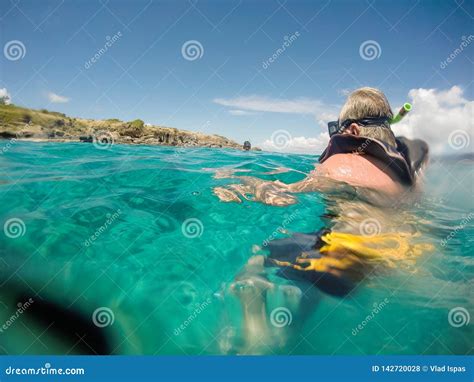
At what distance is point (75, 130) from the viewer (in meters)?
19.7

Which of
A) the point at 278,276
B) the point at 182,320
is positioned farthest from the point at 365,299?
the point at 182,320

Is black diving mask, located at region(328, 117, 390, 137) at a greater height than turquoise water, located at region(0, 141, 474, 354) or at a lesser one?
greater

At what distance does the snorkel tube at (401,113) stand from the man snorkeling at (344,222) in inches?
3.6

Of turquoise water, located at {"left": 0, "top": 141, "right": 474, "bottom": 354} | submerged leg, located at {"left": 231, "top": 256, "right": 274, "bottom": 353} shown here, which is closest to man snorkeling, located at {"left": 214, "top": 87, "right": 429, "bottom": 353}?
submerged leg, located at {"left": 231, "top": 256, "right": 274, "bottom": 353}

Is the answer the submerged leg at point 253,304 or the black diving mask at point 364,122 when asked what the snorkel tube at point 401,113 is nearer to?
the black diving mask at point 364,122

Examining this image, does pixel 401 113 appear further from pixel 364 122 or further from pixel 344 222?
pixel 344 222

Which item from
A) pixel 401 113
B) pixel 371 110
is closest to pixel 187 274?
pixel 371 110

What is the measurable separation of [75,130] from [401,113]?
21.0 m

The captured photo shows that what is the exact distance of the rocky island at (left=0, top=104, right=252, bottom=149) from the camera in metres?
13.4

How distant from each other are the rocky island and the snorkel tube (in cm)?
1562

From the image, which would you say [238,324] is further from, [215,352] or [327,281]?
[327,281]

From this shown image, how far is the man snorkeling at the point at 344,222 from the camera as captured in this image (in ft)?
10.4

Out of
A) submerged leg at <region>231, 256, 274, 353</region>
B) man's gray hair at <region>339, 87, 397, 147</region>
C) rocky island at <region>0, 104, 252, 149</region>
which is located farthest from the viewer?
rocky island at <region>0, 104, 252, 149</region>

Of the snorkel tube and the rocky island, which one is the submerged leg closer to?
the snorkel tube
